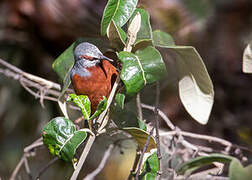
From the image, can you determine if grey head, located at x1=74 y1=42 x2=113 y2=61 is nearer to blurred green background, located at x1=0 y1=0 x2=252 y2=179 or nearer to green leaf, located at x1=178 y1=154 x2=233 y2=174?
green leaf, located at x1=178 y1=154 x2=233 y2=174

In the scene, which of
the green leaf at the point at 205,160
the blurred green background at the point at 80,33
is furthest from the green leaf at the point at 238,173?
the blurred green background at the point at 80,33

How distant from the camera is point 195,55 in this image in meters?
0.99

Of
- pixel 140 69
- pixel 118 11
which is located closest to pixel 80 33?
pixel 118 11

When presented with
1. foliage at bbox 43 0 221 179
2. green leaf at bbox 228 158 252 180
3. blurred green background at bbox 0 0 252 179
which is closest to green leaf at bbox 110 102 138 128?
foliage at bbox 43 0 221 179

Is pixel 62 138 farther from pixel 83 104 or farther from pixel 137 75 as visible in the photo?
pixel 137 75

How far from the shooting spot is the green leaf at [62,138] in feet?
2.86

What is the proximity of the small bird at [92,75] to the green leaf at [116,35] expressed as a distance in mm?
112

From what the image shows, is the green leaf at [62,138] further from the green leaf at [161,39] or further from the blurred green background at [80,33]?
the blurred green background at [80,33]

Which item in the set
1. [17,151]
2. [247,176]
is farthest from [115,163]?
[247,176]

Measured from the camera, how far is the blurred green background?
7.21 feet

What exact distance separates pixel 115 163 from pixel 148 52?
131 centimetres

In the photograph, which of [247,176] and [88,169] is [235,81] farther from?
Result: [247,176]

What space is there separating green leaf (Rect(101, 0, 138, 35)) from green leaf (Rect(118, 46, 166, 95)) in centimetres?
11

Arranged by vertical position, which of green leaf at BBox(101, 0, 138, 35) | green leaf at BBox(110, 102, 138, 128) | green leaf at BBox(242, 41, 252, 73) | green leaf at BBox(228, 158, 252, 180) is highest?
green leaf at BBox(101, 0, 138, 35)
